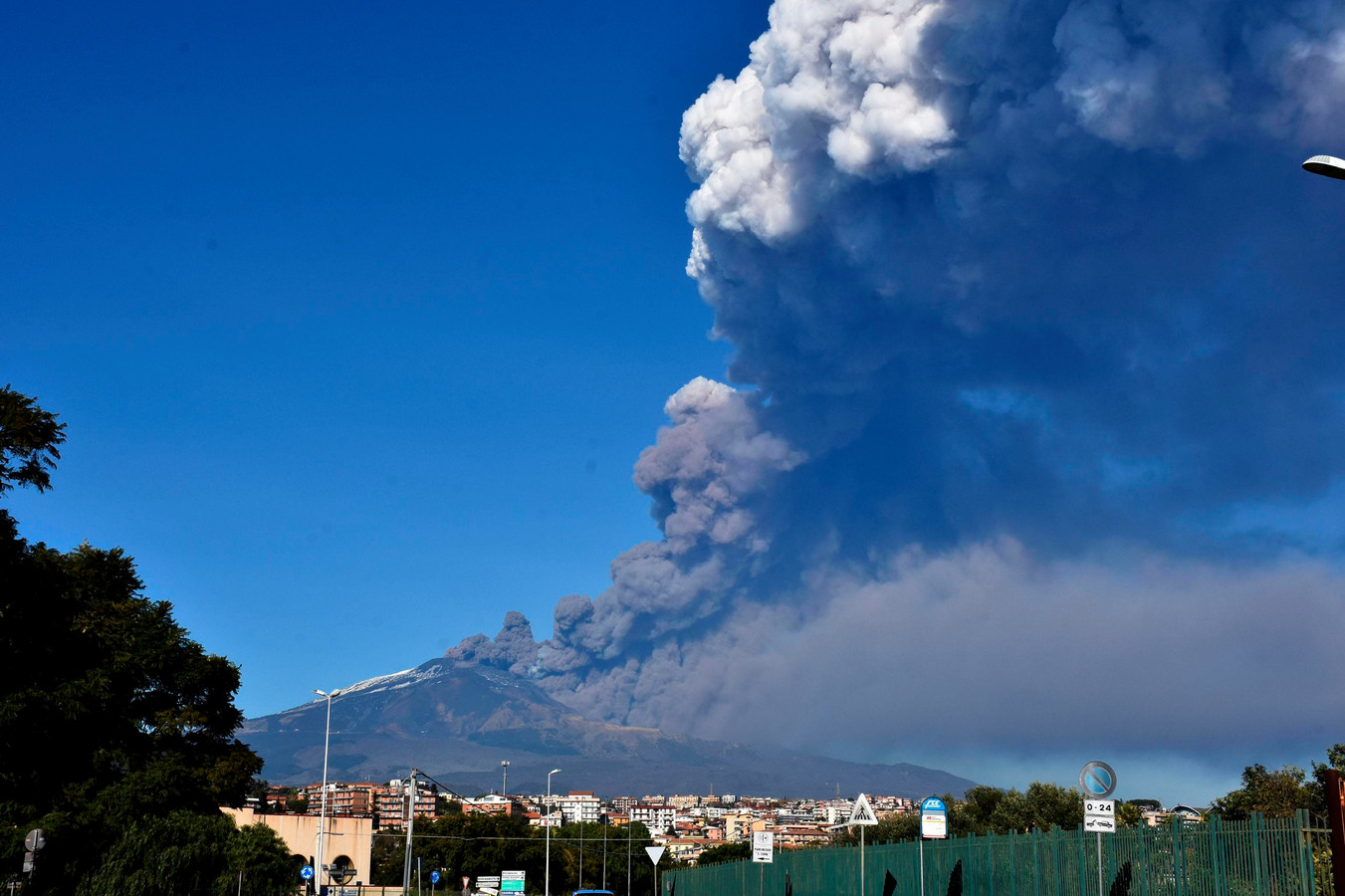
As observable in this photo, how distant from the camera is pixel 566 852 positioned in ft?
388

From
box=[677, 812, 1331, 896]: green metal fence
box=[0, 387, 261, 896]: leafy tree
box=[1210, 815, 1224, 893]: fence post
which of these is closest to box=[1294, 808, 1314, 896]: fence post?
box=[677, 812, 1331, 896]: green metal fence

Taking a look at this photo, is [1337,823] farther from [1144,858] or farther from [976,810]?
[976,810]

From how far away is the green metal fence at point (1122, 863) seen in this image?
13.3 metres

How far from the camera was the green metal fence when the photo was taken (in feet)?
43.7

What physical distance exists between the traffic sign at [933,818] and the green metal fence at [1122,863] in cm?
128

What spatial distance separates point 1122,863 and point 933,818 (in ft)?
12.2

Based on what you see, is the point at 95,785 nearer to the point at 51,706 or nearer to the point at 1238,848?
the point at 51,706

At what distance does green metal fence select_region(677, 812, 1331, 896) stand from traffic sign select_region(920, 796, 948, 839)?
50.3 inches

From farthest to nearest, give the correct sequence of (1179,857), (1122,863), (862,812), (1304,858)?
(862,812) < (1122,863) < (1179,857) < (1304,858)

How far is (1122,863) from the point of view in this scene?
16.6 metres

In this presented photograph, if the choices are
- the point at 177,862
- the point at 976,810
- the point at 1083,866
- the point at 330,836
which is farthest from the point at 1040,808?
the point at 1083,866

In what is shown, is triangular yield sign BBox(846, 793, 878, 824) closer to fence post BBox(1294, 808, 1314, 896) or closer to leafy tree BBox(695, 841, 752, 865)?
fence post BBox(1294, 808, 1314, 896)

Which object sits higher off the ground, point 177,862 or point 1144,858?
point 1144,858

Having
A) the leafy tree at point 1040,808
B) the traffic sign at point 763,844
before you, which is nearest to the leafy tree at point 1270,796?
the leafy tree at point 1040,808
